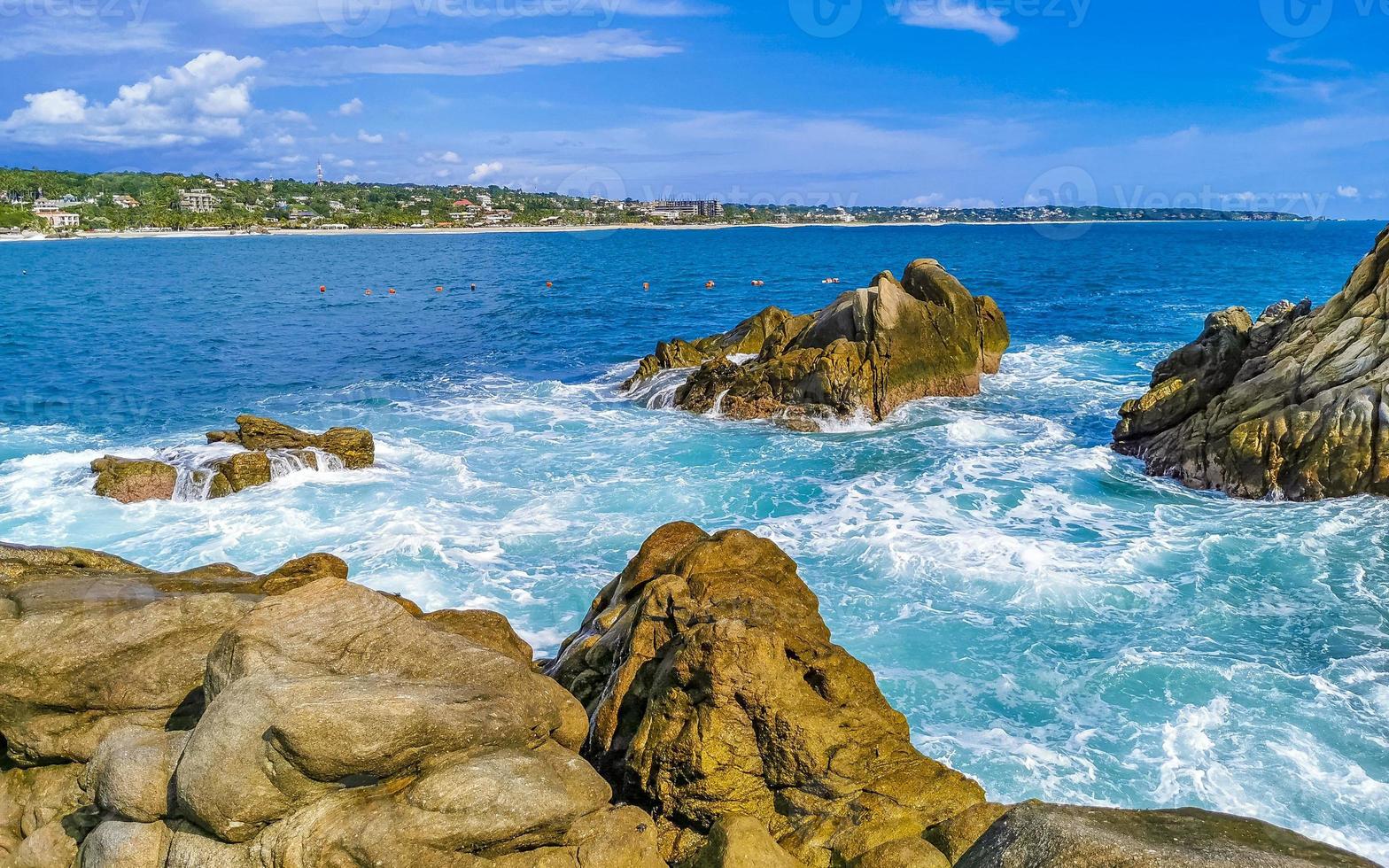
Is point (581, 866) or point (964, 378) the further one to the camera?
point (964, 378)

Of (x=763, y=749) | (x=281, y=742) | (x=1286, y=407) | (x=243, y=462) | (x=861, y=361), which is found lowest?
(x=243, y=462)

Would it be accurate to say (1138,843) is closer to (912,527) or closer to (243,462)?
(912,527)

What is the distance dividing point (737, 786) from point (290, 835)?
12.3ft

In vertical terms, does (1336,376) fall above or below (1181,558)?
above

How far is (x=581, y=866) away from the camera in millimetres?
6613

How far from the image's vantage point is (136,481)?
71.3ft

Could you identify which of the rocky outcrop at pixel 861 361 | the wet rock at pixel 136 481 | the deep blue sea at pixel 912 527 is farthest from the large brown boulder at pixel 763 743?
the rocky outcrop at pixel 861 361

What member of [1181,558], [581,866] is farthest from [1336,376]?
[581,866]

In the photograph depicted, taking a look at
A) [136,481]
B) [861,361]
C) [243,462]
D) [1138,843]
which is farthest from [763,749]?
[861,361]

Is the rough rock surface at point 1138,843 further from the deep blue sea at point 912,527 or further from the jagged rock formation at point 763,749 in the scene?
the deep blue sea at point 912,527

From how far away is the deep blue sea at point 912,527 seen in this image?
11.9 metres

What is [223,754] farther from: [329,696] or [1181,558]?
[1181,558]

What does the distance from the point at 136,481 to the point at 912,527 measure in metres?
19.1

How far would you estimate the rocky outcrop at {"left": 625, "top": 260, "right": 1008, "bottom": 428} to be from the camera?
29094 mm
